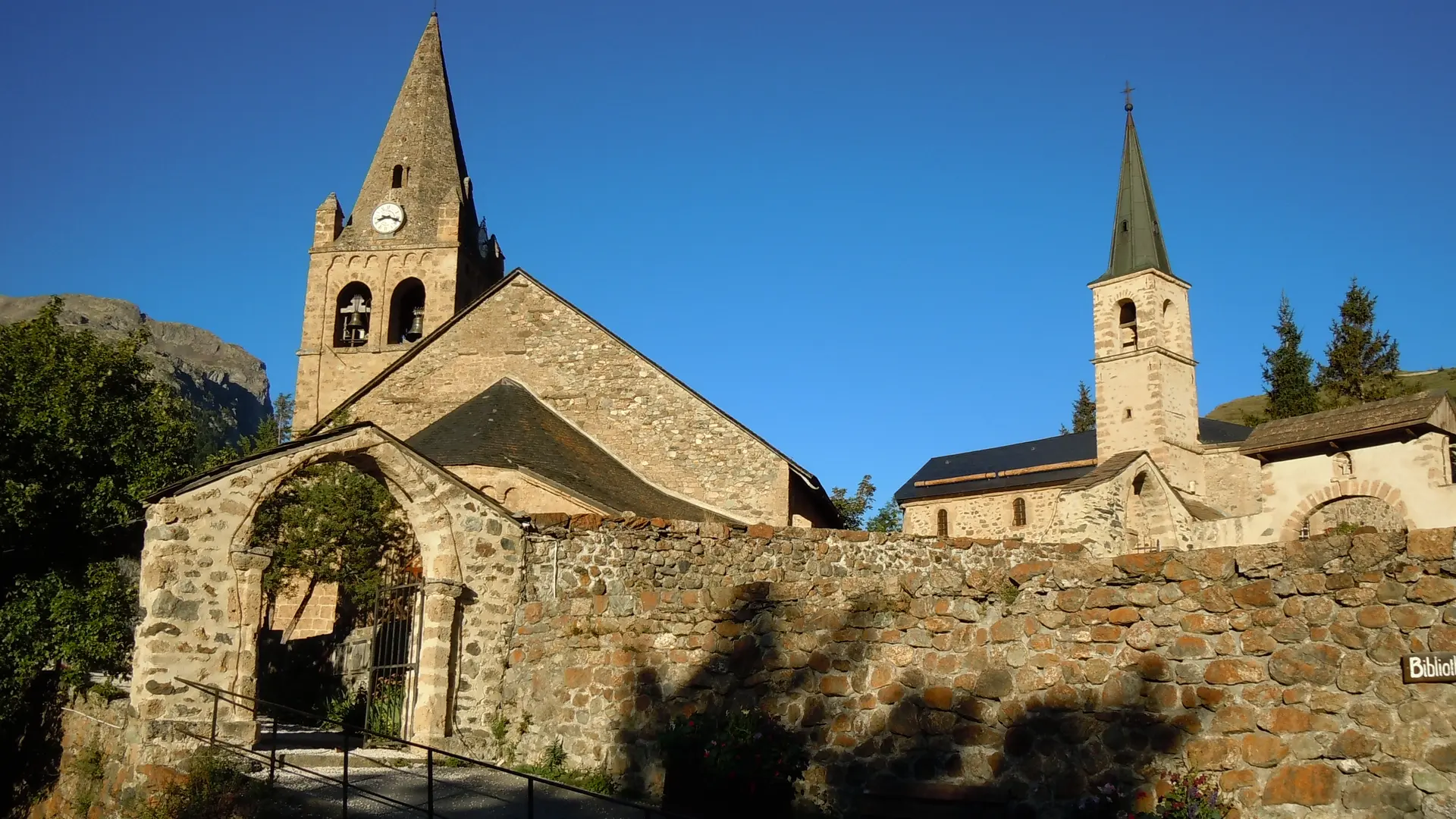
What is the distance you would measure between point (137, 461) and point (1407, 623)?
56.6 feet

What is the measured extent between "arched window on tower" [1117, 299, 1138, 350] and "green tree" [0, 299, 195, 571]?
2940 cm

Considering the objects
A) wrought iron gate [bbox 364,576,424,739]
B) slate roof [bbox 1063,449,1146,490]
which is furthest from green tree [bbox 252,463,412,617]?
slate roof [bbox 1063,449,1146,490]

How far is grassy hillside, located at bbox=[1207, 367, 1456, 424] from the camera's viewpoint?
2521 inches

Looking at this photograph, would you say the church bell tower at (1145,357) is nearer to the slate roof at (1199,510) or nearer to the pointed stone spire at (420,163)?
the slate roof at (1199,510)

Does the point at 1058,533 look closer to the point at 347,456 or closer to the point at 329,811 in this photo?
the point at 347,456

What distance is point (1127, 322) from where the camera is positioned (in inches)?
1529

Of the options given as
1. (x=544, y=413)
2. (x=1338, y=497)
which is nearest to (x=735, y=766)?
(x=544, y=413)

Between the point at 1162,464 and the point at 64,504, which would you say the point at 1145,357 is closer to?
the point at 1162,464

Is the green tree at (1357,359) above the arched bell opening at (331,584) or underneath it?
above

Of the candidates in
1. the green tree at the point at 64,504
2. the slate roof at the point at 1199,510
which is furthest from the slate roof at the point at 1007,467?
the green tree at the point at 64,504

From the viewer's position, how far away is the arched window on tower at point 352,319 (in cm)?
3544

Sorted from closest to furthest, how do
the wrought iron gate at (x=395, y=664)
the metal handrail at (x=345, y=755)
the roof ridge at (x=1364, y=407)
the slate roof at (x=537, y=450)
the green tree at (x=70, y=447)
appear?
1. the metal handrail at (x=345, y=755)
2. the wrought iron gate at (x=395, y=664)
3. the green tree at (x=70, y=447)
4. the slate roof at (x=537, y=450)
5. the roof ridge at (x=1364, y=407)

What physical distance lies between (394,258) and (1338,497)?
26142mm

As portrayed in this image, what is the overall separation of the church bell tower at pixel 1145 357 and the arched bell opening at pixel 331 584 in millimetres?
24023
